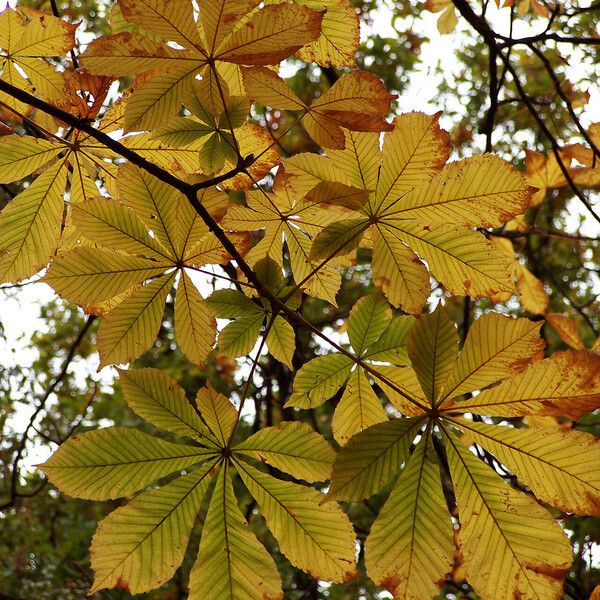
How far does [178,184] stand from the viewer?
89 cm

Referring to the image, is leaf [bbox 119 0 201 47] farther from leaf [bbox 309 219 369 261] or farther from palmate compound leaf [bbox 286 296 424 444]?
palmate compound leaf [bbox 286 296 424 444]

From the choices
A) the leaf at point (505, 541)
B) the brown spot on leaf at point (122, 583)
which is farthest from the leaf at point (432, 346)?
the brown spot on leaf at point (122, 583)

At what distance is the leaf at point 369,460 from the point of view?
78cm

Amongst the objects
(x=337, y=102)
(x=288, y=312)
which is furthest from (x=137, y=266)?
(x=337, y=102)

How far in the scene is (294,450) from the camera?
3.06 feet

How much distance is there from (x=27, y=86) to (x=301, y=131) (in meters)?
3.23

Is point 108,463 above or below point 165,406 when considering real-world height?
below

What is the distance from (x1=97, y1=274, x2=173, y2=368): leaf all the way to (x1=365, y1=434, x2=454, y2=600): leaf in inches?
17.8

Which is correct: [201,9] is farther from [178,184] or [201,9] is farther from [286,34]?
[178,184]

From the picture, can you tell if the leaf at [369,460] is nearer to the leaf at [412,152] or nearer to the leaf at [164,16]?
the leaf at [412,152]

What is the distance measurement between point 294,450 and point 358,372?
0.68 ft

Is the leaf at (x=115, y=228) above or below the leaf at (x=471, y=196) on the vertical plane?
below

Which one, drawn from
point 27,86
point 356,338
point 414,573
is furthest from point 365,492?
point 27,86

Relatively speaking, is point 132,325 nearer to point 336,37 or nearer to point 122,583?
point 122,583
